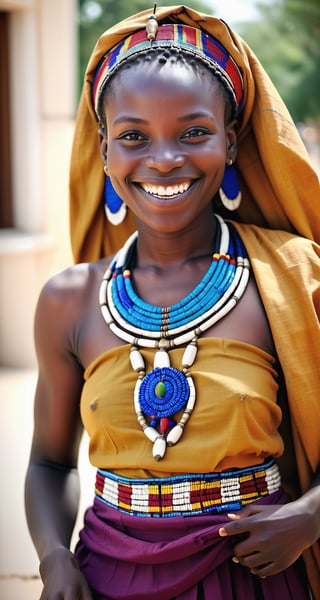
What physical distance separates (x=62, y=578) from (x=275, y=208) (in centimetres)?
116

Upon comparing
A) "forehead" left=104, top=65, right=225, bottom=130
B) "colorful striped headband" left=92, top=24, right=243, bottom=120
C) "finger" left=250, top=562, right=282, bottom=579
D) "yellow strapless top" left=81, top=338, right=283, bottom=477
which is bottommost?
"finger" left=250, top=562, right=282, bottom=579

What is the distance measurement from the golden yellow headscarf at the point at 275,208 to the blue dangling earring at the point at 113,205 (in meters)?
0.03

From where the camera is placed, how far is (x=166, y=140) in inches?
80.0

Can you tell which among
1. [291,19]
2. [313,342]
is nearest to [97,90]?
[313,342]

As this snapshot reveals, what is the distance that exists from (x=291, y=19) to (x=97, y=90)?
3145 centimetres

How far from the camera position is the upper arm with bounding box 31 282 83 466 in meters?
2.31

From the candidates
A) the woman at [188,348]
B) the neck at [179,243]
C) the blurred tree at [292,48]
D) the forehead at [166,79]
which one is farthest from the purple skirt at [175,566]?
the blurred tree at [292,48]

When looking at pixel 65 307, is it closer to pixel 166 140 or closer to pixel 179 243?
pixel 179 243

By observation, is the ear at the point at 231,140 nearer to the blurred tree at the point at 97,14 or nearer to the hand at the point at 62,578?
the hand at the point at 62,578

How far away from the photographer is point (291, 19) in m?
31.5

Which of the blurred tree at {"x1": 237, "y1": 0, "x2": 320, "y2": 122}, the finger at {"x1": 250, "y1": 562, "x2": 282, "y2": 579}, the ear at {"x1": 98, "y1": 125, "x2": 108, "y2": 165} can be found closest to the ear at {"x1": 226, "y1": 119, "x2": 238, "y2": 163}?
the ear at {"x1": 98, "y1": 125, "x2": 108, "y2": 165}

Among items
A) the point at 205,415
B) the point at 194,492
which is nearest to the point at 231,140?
the point at 205,415

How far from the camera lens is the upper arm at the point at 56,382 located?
2.31 metres

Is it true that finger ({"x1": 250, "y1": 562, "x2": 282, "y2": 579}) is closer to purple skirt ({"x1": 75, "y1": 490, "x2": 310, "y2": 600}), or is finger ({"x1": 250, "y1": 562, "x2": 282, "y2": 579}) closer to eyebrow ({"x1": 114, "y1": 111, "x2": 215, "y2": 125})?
purple skirt ({"x1": 75, "y1": 490, "x2": 310, "y2": 600})
